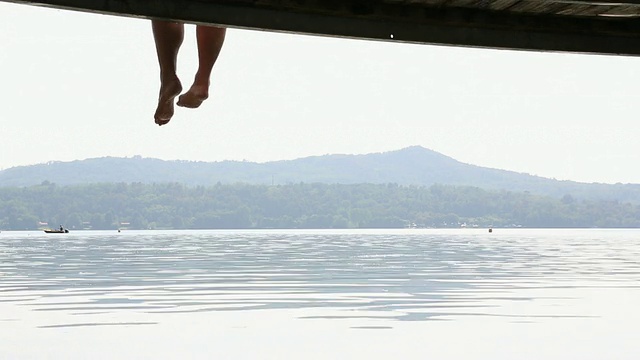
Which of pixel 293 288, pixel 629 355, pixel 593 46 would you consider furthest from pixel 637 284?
pixel 593 46

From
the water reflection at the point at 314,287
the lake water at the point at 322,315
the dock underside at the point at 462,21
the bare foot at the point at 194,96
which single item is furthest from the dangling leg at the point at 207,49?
the water reflection at the point at 314,287

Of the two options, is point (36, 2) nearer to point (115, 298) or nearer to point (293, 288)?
point (115, 298)

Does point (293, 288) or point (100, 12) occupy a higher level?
point (100, 12)

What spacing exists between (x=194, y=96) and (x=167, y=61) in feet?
1.06

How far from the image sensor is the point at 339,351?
63.6 ft

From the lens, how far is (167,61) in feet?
11.8

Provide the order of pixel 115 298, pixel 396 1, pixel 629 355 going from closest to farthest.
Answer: pixel 396 1 < pixel 629 355 < pixel 115 298

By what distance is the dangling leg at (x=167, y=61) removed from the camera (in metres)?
3.56

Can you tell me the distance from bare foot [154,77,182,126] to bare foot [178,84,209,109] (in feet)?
0.17

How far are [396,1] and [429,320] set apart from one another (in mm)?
19095

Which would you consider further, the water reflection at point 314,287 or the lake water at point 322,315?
the water reflection at point 314,287

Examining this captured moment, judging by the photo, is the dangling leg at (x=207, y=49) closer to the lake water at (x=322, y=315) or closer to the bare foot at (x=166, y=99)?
the bare foot at (x=166, y=99)

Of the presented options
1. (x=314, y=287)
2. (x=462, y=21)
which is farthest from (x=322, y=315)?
(x=462, y=21)

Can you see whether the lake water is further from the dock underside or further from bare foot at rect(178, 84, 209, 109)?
bare foot at rect(178, 84, 209, 109)
